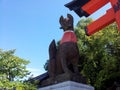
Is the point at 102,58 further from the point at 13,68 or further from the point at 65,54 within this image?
the point at 65,54

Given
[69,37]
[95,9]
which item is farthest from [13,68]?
[69,37]

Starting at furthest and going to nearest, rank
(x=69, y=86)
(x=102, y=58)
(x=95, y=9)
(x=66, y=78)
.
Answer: (x=102, y=58)
(x=95, y=9)
(x=66, y=78)
(x=69, y=86)

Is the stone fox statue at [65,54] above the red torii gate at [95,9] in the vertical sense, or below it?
below

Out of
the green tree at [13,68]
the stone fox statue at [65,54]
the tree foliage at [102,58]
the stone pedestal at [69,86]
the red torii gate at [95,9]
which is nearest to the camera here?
the stone pedestal at [69,86]

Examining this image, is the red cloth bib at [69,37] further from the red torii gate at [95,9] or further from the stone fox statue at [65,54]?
the red torii gate at [95,9]

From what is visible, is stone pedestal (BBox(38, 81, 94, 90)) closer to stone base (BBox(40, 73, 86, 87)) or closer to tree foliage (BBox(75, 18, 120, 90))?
stone base (BBox(40, 73, 86, 87))

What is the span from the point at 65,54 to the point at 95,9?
86.1 inches

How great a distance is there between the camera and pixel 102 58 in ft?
38.2

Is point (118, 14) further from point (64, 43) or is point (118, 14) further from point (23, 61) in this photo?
point (23, 61)

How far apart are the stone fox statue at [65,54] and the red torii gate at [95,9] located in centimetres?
125

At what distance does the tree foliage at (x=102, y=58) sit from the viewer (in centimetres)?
1117

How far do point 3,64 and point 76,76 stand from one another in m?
4.61

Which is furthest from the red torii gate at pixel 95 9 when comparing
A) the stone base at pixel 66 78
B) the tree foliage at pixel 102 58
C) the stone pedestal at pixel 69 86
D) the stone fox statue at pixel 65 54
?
the tree foliage at pixel 102 58

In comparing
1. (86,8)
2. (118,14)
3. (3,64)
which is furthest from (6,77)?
(118,14)
